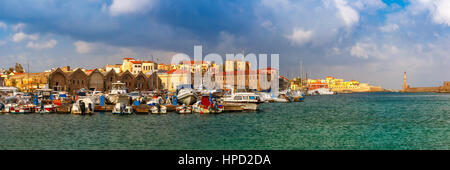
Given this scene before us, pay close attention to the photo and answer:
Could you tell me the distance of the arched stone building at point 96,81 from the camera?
8450 centimetres

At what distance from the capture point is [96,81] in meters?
85.7

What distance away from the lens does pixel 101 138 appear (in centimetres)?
2166

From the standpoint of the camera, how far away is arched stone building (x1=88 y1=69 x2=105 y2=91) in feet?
277

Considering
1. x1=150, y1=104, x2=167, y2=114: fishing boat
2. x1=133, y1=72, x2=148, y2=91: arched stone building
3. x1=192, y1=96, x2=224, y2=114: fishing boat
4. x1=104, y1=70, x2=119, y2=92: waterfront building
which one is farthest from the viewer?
x1=133, y1=72, x2=148, y2=91: arched stone building

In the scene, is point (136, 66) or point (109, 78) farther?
point (136, 66)

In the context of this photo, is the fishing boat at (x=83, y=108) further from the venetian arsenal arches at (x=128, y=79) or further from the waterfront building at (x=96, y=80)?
the venetian arsenal arches at (x=128, y=79)

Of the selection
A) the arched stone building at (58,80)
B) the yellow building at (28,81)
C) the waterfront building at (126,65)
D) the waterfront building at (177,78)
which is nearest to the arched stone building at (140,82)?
the waterfront building at (177,78)

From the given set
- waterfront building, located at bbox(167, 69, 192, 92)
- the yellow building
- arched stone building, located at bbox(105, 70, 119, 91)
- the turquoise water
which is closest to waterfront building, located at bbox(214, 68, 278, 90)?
waterfront building, located at bbox(167, 69, 192, 92)

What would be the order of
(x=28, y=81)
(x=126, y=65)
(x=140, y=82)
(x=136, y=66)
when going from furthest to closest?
(x=126, y=65) < (x=136, y=66) < (x=140, y=82) < (x=28, y=81)

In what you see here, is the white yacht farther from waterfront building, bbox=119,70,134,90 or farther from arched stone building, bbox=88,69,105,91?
waterfront building, bbox=119,70,134,90

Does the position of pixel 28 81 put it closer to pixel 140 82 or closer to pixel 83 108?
pixel 140 82

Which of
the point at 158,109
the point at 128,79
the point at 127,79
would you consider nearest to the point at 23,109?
the point at 158,109
